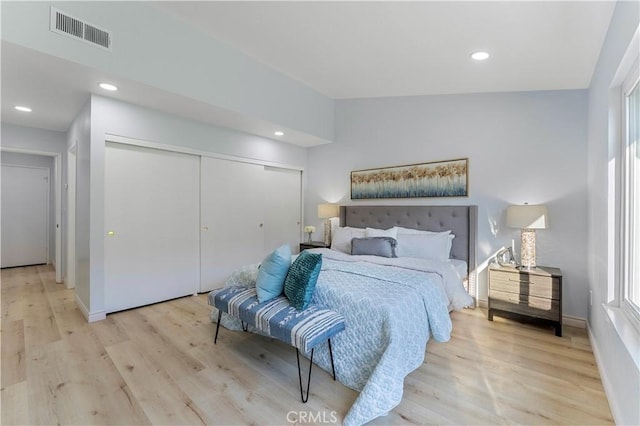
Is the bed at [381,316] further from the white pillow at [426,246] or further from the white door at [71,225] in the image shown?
the white door at [71,225]

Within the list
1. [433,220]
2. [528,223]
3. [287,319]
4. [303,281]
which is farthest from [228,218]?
[528,223]

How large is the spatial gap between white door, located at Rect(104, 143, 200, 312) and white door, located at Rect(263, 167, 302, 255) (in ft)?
4.04

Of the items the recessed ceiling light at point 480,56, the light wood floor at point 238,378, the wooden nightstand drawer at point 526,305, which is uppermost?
the recessed ceiling light at point 480,56

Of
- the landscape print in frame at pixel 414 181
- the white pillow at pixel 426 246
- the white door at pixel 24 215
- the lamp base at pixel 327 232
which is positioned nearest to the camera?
the white pillow at pixel 426 246

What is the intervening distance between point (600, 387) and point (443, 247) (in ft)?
5.49

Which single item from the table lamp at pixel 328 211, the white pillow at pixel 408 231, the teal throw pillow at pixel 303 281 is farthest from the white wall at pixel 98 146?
the white pillow at pixel 408 231

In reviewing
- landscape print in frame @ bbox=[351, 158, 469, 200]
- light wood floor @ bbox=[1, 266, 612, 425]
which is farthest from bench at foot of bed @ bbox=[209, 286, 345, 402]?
landscape print in frame @ bbox=[351, 158, 469, 200]

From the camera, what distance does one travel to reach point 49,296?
3.82 metres

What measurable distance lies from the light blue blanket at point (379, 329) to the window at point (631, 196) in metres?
1.09

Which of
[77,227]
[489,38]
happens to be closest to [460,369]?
[489,38]

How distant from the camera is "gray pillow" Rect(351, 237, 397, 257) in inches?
132

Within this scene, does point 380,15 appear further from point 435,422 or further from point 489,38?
point 435,422

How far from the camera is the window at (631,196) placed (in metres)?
1.65

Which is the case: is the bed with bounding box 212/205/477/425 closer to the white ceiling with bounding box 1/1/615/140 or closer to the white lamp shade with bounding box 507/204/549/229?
the white lamp shade with bounding box 507/204/549/229
